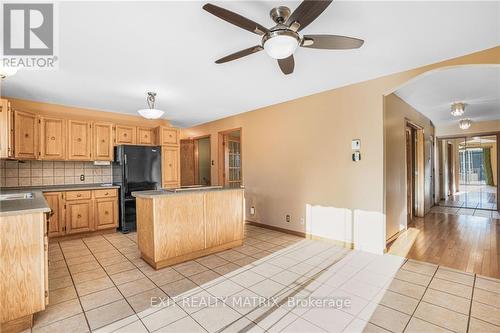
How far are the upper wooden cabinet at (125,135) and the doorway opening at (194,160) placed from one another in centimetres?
207

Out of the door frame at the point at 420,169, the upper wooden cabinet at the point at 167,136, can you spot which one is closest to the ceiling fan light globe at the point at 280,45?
the upper wooden cabinet at the point at 167,136

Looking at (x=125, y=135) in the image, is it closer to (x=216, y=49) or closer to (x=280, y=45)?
(x=216, y=49)

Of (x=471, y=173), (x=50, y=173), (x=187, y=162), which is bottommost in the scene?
(x=471, y=173)

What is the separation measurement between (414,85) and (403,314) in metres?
3.09

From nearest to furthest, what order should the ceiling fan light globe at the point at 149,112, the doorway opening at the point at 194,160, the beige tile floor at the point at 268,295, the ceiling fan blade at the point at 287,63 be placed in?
the beige tile floor at the point at 268,295, the ceiling fan blade at the point at 287,63, the ceiling fan light globe at the point at 149,112, the doorway opening at the point at 194,160

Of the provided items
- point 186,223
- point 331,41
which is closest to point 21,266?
point 186,223

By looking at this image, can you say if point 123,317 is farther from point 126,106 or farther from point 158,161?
point 126,106

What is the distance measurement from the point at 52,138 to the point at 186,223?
300 cm

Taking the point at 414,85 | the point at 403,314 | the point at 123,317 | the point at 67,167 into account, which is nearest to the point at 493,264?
the point at 403,314

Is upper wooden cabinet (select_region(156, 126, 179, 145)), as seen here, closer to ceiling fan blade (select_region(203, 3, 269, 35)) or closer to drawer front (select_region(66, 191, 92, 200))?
drawer front (select_region(66, 191, 92, 200))

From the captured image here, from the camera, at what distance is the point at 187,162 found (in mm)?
6953

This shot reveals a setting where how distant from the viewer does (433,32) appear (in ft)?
7.09

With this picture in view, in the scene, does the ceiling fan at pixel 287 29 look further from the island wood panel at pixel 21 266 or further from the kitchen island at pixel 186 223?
the island wood panel at pixel 21 266

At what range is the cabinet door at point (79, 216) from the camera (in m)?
3.97
